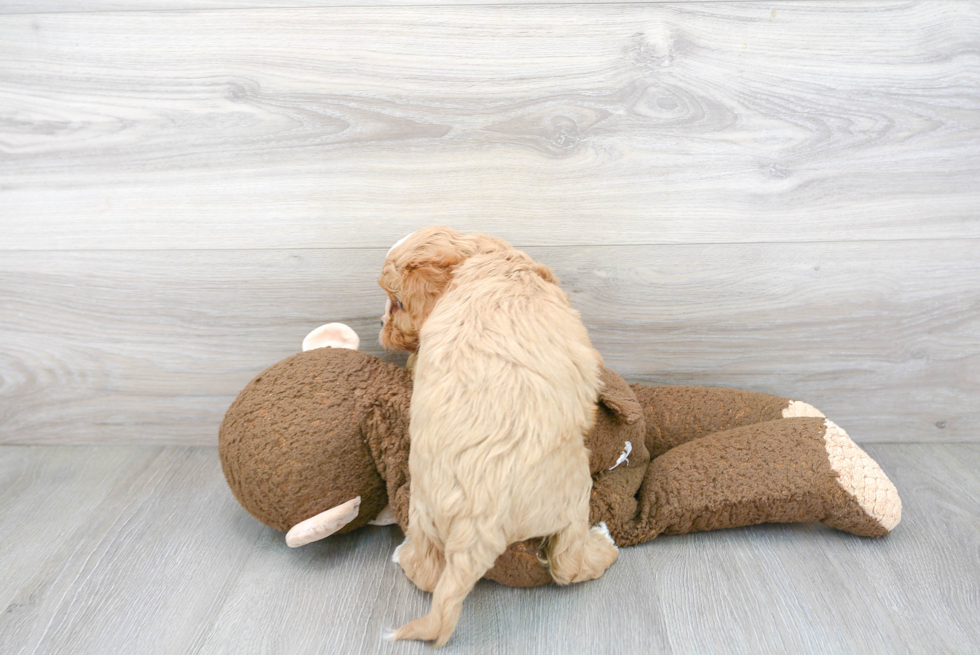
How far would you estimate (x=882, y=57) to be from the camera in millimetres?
994

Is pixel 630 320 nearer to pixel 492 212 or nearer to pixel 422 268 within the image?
pixel 492 212

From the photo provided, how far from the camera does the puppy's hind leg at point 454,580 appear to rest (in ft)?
2.29

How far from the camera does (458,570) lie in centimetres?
70

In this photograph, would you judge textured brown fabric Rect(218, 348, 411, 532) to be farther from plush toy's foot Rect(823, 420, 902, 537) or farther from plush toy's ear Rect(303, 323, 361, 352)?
plush toy's foot Rect(823, 420, 902, 537)

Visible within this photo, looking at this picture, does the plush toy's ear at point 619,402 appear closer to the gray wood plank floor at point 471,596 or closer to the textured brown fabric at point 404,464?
the textured brown fabric at point 404,464

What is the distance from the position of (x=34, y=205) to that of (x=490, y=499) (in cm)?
91

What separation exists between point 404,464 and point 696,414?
0.46 meters

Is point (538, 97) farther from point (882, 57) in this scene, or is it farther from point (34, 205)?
point (34, 205)

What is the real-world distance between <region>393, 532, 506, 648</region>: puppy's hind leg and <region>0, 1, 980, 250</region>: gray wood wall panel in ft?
1.70

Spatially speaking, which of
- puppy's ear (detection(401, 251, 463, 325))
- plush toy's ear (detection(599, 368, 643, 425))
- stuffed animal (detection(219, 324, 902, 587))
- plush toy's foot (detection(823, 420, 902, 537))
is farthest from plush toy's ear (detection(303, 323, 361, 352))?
plush toy's foot (detection(823, 420, 902, 537))

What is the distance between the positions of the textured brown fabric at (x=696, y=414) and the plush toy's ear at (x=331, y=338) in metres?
0.46

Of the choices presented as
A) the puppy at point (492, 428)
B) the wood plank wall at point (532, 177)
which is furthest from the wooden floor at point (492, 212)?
the puppy at point (492, 428)

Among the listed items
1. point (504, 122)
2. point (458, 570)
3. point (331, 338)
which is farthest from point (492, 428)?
point (504, 122)

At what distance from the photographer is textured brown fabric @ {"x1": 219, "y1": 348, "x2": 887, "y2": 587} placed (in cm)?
86
